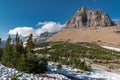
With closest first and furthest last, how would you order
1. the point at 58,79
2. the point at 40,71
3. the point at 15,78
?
the point at 15,78 < the point at 58,79 < the point at 40,71

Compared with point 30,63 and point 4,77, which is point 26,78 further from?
point 30,63

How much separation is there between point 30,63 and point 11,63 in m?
6.20

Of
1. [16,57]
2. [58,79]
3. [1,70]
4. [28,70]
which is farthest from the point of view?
[16,57]

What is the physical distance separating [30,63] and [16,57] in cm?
823

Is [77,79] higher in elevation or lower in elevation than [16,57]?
lower

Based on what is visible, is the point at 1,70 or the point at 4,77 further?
the point at 1,70

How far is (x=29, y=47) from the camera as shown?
62.2 meters

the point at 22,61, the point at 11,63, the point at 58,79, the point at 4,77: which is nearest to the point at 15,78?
the point at 4,77

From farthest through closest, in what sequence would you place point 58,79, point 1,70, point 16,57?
point 16,57 < point 58,79 < point 1,70

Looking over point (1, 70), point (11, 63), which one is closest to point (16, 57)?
point (11, 63)

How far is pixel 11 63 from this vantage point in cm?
5322

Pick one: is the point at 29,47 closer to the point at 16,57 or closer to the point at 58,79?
the point at 16,57

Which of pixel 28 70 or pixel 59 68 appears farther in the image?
pixel 59 68

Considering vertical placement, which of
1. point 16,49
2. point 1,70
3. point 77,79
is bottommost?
point 77,79
